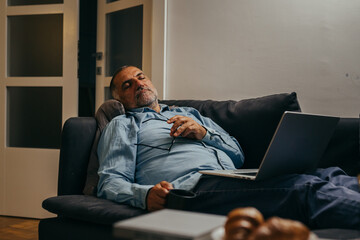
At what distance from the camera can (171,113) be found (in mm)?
2100

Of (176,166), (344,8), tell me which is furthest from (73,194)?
(344,8)

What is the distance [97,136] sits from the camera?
6.19 ft

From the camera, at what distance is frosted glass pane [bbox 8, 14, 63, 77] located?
320cm

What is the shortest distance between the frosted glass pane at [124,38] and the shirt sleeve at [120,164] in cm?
121

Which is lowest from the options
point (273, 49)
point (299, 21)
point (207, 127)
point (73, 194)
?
point (73, 194)

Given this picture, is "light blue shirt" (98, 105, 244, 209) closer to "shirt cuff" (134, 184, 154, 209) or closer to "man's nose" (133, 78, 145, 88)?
"shirt cuff" (134, 184, 154, 209)

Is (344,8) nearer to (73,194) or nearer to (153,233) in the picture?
(73,194)

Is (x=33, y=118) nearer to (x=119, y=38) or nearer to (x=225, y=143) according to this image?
(x=119, y=38)

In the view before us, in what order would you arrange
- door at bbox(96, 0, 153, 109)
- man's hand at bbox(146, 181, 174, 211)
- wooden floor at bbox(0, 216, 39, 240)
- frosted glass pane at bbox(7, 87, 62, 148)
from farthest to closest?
frosted glass pane at bbox(7, 87, 62, 148), door at bbox(96, 0, 153, 109), wooden floor at bbox(0, 216, 39, 240), man's hand at bbox(146, 181, 174, 211)

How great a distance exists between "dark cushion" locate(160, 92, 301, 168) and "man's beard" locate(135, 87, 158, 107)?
1.11 ft

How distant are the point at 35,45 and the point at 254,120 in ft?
7.03

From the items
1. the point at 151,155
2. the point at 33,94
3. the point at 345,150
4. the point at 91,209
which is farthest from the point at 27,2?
the point at 345,150

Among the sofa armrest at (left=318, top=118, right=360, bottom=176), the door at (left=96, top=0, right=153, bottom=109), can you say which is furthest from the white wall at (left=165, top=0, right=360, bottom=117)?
the sofa armrest at (left=318, top=118, right=360, bottom=176)

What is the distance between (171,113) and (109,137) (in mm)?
414
